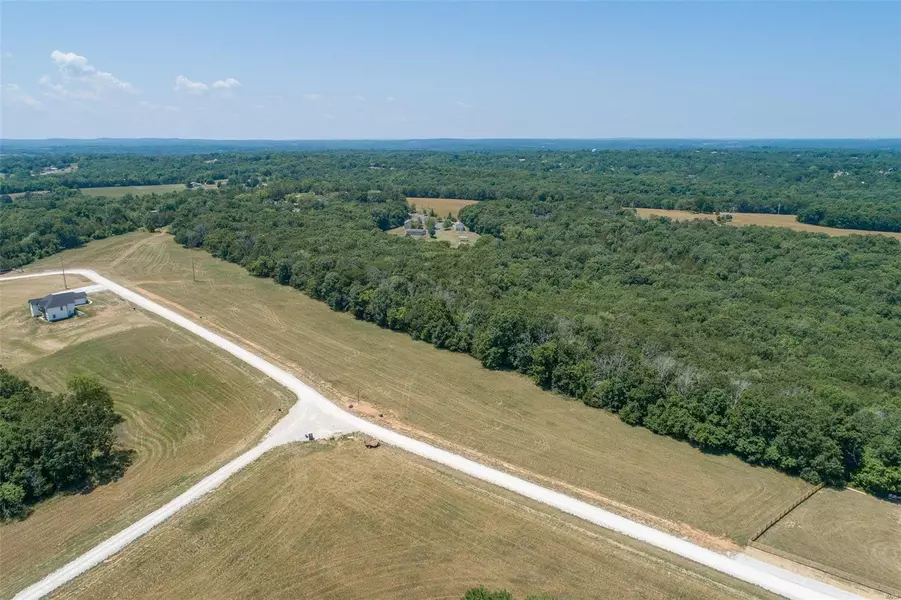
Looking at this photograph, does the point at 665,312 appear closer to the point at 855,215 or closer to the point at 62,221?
the point at 855,215

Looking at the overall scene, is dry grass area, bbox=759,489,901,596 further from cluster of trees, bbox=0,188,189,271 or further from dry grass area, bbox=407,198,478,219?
cluster of trees, bbox=0,188,189,271

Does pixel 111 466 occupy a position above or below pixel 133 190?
below

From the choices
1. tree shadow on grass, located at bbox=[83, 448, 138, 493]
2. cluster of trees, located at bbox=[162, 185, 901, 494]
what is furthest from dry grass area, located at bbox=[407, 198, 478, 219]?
tree shadow on grass, located at bbox=[83, 448, 138, 493]

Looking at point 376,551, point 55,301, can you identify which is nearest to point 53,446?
point 376,551

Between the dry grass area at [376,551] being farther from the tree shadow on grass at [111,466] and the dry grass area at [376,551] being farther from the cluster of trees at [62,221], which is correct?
the cluster of trees at [62,221]

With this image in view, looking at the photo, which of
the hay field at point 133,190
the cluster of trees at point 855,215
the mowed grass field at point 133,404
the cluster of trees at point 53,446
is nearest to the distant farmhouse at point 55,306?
the mowed grass field at point 133,404

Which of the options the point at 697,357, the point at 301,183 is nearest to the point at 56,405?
the point at 697,357
